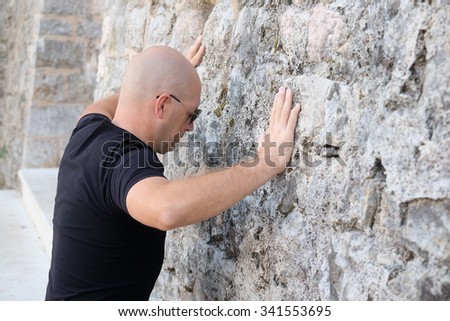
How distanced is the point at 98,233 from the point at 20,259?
2.10 meters

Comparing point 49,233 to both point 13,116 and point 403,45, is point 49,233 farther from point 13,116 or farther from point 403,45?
point 13,116

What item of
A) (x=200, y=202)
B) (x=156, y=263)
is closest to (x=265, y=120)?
(x=200, y=202)

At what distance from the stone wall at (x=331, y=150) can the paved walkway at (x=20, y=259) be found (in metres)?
1.09

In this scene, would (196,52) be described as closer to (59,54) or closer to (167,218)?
(167,218)

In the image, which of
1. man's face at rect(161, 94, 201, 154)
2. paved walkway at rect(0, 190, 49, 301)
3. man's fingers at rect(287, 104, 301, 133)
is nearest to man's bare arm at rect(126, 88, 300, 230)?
man's fingers at rect(287, 104, 301, 133)

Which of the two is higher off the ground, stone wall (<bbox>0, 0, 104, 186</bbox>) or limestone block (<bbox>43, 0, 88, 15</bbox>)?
limestone block (<bbox>43, 0, 88, 15</bbox>)

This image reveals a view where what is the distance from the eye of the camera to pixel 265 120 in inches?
82.6

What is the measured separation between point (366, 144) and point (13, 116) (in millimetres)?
6157

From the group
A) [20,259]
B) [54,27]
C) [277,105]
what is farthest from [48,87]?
[277,105]

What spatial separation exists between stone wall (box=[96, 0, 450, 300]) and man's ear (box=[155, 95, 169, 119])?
28 centimetres

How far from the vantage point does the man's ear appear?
2082mm

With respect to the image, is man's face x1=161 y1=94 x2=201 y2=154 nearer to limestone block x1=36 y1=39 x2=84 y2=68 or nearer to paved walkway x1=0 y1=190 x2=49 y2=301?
paved walkway x1=0 y1=190 x2=49 y2=301

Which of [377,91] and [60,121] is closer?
[377,91]

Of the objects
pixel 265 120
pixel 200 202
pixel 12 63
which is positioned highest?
pixel 265 120
